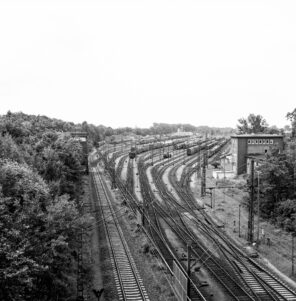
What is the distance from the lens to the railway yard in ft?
55.8

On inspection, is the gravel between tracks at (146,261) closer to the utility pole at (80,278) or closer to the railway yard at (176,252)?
the railway yard at (176,252)

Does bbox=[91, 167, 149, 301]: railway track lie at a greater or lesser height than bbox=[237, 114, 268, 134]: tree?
lesser

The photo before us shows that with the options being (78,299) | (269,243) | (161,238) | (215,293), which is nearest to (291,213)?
(269,243)

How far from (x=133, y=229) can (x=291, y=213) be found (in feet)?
43.3

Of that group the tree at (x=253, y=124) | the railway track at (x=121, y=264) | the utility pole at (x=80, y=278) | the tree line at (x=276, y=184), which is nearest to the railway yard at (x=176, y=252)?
the railway track at (x=121, y=264)

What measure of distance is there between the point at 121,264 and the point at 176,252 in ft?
13.1

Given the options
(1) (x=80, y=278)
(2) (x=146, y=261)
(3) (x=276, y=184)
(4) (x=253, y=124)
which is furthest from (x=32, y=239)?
(4) (x=253, y=124)

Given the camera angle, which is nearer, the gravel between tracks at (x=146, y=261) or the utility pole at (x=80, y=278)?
the utility pole at (x=80, y=278)

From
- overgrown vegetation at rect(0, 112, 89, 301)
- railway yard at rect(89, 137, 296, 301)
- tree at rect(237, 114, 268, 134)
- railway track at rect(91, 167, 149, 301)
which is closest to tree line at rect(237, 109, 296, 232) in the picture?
railway yard at rect(89, 137, 296, 301)

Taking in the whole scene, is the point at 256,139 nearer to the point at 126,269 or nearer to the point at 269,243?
the point at 269,243

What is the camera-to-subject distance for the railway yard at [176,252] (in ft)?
55.8

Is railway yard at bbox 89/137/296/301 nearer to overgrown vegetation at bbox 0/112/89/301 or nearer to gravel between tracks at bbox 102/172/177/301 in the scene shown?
gravel between tracks at bbox 102/172/177/301

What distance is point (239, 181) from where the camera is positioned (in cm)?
4659

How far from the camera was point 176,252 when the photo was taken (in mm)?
22328
